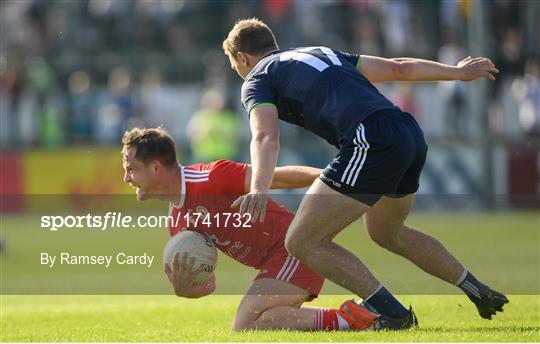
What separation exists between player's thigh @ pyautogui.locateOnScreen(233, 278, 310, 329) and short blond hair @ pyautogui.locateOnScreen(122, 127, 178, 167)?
104cm

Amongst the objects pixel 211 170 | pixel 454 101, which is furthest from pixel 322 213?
pixel 454 101

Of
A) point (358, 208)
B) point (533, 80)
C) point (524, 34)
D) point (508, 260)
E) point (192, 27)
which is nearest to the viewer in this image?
point (358, 208)

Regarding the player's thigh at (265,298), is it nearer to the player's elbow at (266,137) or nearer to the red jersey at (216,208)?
the red jersey at (216,208)

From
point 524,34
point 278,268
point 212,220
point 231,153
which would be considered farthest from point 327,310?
point 524,34

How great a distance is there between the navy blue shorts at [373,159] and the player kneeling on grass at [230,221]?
0.70 metres

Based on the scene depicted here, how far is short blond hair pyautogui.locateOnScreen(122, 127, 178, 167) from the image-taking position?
26.8 ft

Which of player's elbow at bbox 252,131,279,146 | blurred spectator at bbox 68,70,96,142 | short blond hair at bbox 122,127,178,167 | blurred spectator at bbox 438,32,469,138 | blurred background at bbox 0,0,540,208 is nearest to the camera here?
player's elbow at bbox 252,131,279,146

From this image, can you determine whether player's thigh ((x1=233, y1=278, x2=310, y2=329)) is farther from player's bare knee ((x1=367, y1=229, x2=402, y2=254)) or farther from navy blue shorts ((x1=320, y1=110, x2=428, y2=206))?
navy blue shorts ((x1=320, y1=110, x2=428, y2=206))

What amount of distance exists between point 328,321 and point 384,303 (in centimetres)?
51

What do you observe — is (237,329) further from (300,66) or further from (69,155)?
(69,155)

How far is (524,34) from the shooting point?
80.0ft

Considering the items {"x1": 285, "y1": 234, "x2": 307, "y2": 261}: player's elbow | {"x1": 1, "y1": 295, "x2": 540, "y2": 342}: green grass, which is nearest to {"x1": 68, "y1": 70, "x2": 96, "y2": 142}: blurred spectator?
{"x1": 1, "y1": 295, "x2": 540, "y2": 342}: green grass

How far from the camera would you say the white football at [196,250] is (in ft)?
26.1

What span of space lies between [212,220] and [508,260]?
22.4 feet
